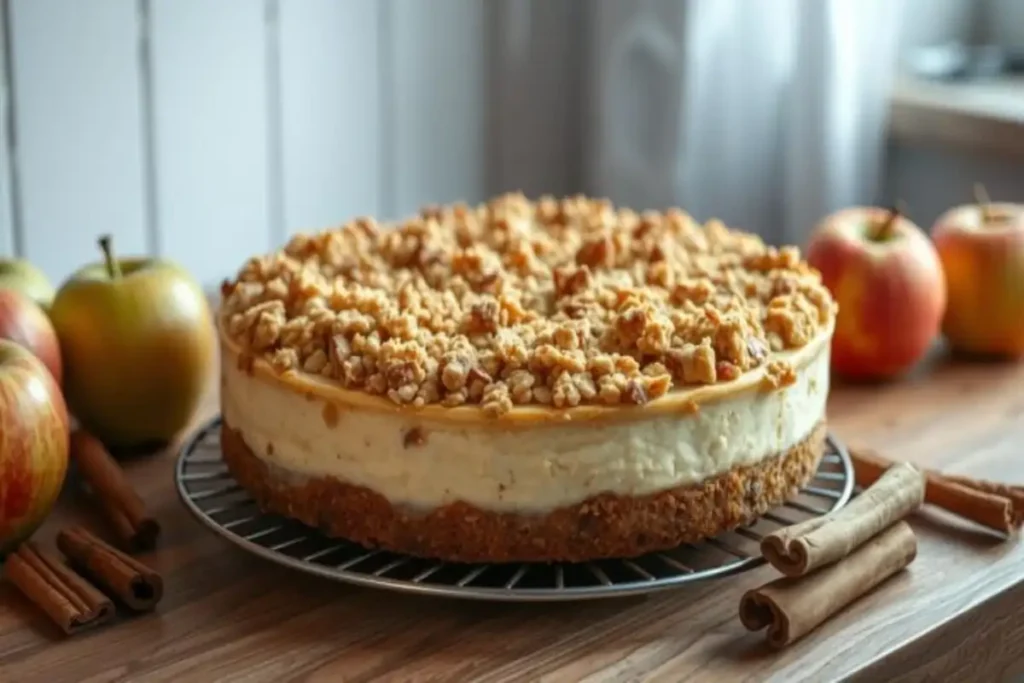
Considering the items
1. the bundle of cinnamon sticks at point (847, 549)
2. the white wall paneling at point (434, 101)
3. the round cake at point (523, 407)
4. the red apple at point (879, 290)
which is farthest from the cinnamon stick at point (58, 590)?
the white wall paneling at point (434, 101)

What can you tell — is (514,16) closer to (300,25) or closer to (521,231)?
(300,25)

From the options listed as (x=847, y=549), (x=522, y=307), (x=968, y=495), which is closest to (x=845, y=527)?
(x=847, y=549)

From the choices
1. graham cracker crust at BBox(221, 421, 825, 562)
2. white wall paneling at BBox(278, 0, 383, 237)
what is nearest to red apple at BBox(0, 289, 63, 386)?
graham cracker crust at BBox(221, 421, 825, 562)

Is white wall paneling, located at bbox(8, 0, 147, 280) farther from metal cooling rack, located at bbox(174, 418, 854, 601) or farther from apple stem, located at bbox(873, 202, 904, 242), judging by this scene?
apple stem, located at bbox(873, 202, 904, 242)

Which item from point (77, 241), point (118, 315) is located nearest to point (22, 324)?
point (118, 315)

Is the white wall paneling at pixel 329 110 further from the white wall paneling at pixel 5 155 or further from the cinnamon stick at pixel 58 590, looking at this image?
the cinnamon stick at pixel 58 590

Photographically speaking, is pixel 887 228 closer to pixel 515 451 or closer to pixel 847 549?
pixel 847 549
